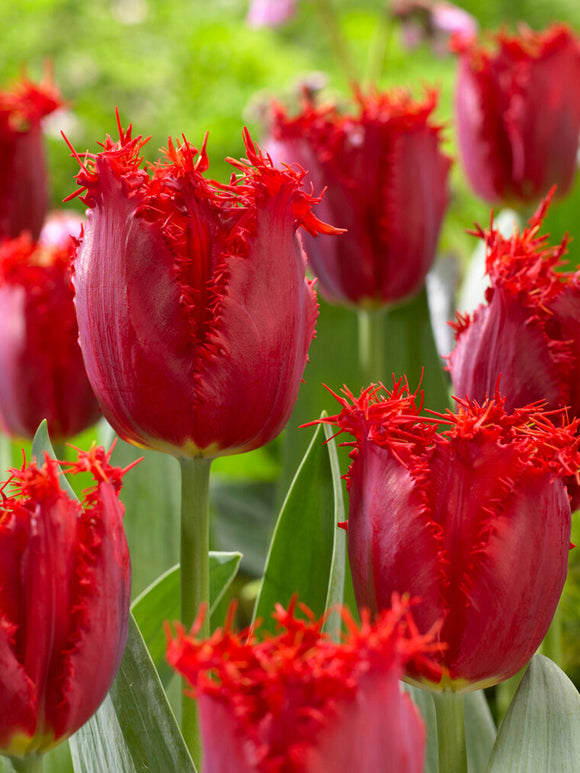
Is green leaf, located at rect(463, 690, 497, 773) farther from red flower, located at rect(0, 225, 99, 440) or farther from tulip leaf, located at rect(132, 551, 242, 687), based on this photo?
red flower, located at rect(0, 225, 99, 440)

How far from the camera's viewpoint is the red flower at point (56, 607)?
232 mm

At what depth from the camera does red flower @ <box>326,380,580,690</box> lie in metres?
0.25

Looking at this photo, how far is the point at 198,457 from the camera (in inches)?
11.3

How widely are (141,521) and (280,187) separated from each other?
24cm

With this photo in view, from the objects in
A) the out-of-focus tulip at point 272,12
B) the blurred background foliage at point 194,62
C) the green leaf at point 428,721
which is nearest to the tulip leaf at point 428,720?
the green leaf at point 428,721

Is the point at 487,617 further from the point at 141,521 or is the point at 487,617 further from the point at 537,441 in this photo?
the point at 141,521

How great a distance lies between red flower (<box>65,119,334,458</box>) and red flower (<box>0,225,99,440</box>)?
17 cm

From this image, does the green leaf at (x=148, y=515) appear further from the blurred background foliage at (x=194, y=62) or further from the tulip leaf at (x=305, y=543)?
the blurred background foliage at (x=194, y=62)

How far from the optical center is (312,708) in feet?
0.61

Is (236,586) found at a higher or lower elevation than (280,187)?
lower

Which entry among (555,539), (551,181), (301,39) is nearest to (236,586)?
(551,181)

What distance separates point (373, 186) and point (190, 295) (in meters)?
0.24

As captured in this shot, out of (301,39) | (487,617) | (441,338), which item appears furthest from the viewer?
(301,39)

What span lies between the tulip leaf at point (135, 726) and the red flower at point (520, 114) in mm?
365
